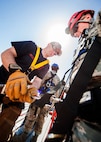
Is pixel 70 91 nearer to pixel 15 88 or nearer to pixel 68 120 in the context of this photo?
pixel 68 120

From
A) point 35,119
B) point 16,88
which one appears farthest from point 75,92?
point 35,119

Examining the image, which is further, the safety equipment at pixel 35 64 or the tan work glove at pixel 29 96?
the safety equipment at pixel 35 64

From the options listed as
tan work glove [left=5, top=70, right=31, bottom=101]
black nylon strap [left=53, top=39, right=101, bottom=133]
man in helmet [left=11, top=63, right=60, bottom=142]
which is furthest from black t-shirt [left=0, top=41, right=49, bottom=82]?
black nylon strap [left=53, top=39, right=101, bottom=133]

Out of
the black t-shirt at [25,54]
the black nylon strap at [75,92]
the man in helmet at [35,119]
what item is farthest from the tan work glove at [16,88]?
Answer: the man in helmet at [35,119]

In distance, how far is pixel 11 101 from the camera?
1.54 metres

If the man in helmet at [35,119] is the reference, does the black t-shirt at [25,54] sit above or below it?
above

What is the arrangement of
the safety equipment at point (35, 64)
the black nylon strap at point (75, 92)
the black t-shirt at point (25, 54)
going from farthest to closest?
the safety equipment at point (35, 64)
the black t-shirt at point (25, 54)
the black nylon strap at point (75, 92)

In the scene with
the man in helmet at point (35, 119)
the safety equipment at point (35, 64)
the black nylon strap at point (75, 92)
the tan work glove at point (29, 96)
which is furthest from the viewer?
the man in helmet at point (35, 119)

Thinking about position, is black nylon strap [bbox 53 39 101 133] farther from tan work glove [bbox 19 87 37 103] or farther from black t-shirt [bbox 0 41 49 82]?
black t-shirt [bbox 0 41 49 82]

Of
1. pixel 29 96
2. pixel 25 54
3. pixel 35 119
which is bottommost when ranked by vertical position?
pixel 35 119

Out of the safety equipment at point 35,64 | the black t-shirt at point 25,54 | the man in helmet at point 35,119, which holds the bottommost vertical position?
the man in helmet at point 35,119

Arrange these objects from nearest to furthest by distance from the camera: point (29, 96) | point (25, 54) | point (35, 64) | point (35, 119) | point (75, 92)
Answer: point (75, 92) → point (29, 96) → point (25, 54) → point (35, 64) → point (35, 119)

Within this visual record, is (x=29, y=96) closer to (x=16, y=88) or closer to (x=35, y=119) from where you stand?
(x=16, y=88)

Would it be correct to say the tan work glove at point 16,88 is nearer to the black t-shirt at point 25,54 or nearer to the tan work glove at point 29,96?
the tan work glove at point 29,96
